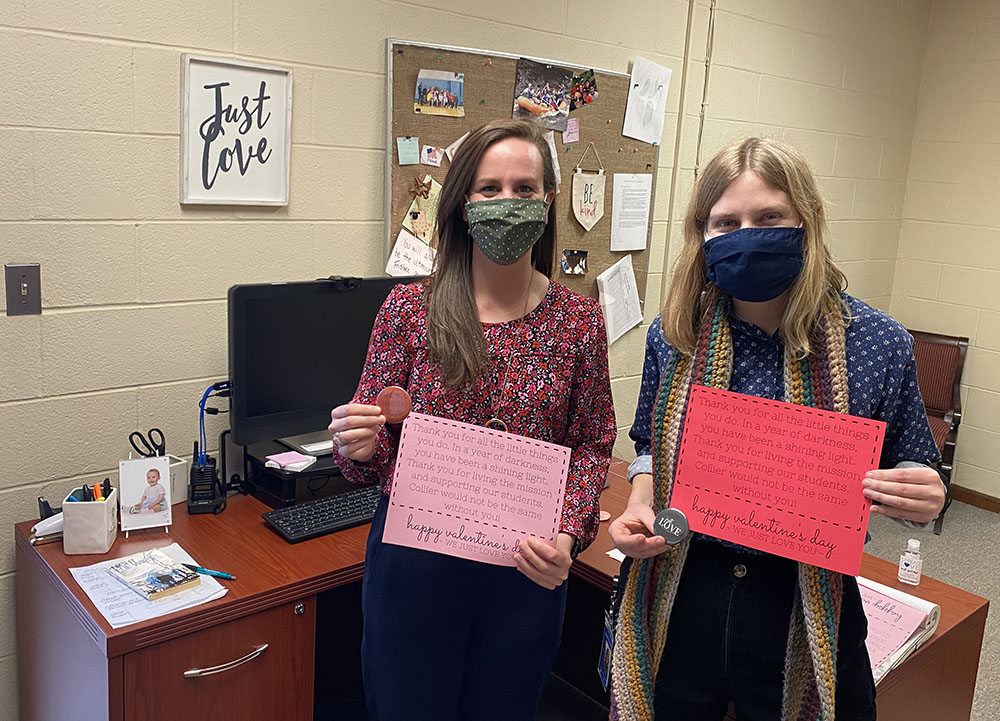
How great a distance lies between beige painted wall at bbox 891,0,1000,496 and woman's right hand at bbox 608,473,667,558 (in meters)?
3.73

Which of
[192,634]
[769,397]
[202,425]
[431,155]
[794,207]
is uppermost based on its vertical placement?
[431,155]

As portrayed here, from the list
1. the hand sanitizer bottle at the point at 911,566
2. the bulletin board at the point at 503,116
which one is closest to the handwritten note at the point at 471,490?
the bulletin board at the point at 503,116

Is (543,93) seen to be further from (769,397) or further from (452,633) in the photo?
(452,633)

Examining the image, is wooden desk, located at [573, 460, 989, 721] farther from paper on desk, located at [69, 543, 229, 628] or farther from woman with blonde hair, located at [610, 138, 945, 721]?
paper on desk, located at [69, 543, 229, 628]

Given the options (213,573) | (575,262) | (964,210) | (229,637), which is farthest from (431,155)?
(964,210)

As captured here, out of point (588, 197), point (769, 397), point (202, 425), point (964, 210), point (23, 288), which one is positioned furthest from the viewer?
point (964, 210)

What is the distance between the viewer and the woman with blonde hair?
47.6 inches

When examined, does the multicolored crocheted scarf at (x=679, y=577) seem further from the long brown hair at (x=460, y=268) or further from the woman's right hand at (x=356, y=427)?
the woman's right hand at (x=356, y=427)

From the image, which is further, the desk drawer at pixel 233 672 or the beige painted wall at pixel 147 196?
the beige painted wall at pixel 147 196

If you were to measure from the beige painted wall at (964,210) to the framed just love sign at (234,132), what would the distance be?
3581 mm

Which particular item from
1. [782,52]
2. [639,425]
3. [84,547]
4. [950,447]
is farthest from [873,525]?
[84,547]

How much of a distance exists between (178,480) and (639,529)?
1325mm

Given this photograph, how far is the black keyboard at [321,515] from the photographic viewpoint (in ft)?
6.51

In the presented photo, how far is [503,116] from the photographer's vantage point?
107 inches
